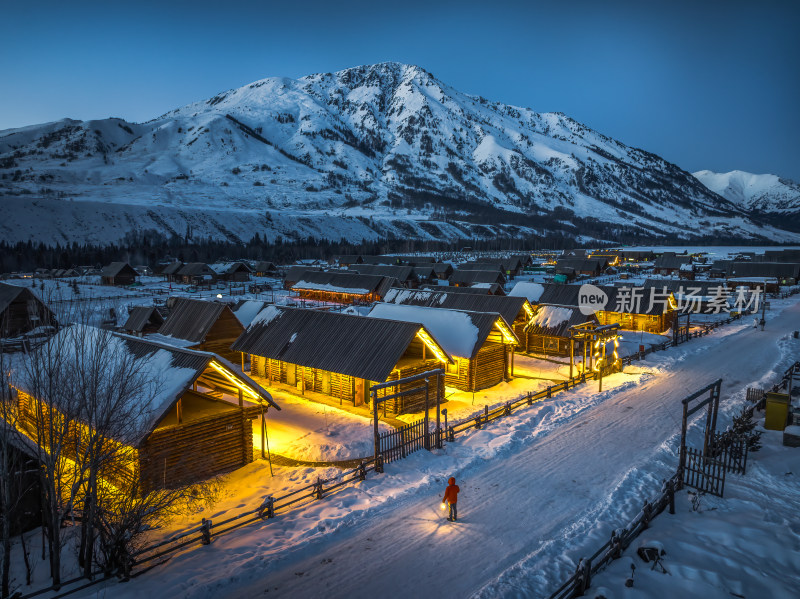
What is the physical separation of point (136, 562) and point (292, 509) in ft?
12.3

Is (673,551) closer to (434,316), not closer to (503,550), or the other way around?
(503,550)

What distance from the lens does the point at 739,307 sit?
5250 cm

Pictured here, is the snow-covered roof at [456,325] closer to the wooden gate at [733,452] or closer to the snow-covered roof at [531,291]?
the wooden gate at [733,452]

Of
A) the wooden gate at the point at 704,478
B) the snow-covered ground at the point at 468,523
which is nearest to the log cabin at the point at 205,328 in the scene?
the snow-covered ground at the point at 468,523

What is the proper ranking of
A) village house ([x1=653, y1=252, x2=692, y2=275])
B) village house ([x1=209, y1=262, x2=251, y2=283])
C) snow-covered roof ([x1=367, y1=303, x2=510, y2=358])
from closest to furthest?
snow-covered roof ([x1=367, y1=303, x2=510, y2=358]), village house ([x1=209, y1=262, x2=251, y2=283]), village house ([x1=653, y1=252, x2=692, y2=275])

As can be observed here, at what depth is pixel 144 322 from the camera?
108 ft

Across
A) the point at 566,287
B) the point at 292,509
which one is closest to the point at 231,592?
the point at 292,509

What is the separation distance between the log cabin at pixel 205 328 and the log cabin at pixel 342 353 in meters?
2.78

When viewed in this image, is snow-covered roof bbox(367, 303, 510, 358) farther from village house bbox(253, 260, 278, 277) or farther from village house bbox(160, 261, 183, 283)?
village house bbox(160, 261, 183, 283)

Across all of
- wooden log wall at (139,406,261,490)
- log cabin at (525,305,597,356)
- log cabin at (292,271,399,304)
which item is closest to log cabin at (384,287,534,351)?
log cabin at (525,305,597,356)

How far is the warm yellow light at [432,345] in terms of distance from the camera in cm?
2098

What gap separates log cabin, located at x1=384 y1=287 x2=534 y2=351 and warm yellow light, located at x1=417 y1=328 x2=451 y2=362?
689cm

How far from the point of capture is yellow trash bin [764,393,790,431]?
1730 cm

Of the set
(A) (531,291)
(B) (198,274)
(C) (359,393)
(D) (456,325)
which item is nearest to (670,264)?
(A) (531,291)
